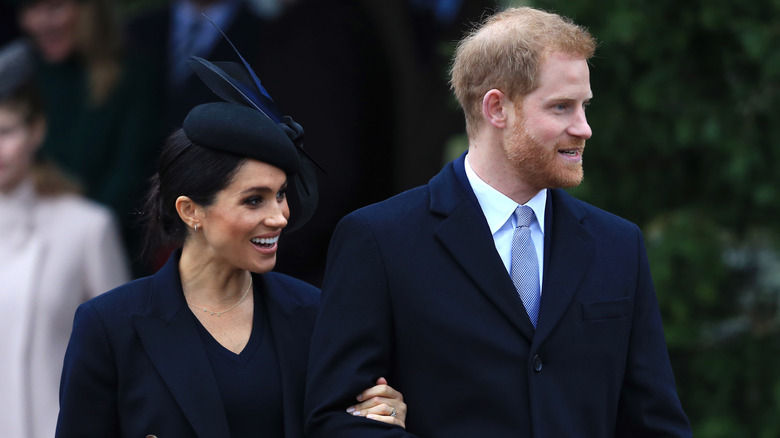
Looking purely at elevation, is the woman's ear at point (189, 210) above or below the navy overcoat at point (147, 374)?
above

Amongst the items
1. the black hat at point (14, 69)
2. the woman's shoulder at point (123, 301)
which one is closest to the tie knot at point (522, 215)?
the woman's shoulder at point (123, 301)

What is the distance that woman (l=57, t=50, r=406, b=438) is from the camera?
3490 millimetres

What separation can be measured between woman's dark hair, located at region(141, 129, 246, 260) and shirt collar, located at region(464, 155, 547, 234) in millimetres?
616

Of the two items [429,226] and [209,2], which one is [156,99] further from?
[429,226]

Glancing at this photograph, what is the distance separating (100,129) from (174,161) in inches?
119

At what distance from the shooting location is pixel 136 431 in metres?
3.48

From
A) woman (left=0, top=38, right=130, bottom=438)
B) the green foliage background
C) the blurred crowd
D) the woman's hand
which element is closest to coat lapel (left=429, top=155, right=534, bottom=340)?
the woman's hand

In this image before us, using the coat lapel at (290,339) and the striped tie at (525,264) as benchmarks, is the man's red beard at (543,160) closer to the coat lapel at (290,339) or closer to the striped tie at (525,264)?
the striped tie at (525,264)

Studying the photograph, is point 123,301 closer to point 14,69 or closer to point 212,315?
point 212,315

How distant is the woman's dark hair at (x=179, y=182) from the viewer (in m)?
3.57

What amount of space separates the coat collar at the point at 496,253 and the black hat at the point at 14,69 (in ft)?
9.55

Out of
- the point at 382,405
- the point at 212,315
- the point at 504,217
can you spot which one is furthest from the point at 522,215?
the point at 212,315

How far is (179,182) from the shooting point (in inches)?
143

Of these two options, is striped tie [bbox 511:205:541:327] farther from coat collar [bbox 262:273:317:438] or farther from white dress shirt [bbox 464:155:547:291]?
coat collar [bbox 262:273:317:438]
